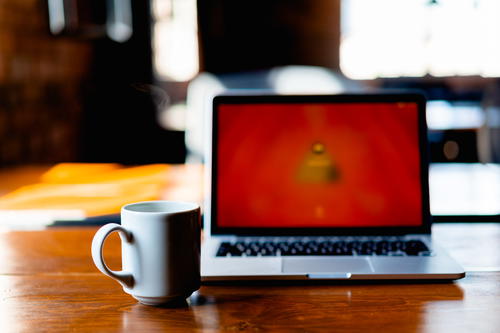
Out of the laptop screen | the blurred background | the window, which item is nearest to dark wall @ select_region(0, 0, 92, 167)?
the blurred background

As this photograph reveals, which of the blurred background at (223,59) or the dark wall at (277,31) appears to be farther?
the dark wall at (277,31)

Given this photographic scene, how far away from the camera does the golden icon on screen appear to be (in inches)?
33.2

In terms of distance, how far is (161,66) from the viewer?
4895mm

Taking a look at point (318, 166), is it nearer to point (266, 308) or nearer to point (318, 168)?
point (318, 168)

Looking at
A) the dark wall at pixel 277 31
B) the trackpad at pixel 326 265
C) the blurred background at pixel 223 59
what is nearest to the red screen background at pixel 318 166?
the trackpad at pixel 326 265

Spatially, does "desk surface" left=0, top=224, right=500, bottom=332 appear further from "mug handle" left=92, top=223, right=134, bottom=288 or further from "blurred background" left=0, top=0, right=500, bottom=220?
"blurred background" left=0, top=0, right=500, bottom=220

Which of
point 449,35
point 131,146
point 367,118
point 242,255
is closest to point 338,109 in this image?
point 367,118

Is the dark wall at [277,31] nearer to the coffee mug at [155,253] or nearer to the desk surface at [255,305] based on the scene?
the desk surface at [255,305]

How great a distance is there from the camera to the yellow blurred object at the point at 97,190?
1.13m

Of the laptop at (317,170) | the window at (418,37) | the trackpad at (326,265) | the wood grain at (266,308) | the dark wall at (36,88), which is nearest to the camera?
the wood grain at (266,308)

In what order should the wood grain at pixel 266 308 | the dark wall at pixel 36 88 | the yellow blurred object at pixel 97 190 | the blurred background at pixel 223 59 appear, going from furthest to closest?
the blurred background at pixel 223 59, the dark wall at pixel 36 88, the yellow blurred object at pixel 97 190, the wood grain at pixel 266 308

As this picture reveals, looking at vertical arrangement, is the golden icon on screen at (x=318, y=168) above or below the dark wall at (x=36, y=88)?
below

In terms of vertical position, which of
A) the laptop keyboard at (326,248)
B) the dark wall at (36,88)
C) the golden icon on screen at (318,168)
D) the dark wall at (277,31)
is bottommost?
the laptop keyboard at (326,248)

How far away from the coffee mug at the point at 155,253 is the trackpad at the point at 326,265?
0.16m
